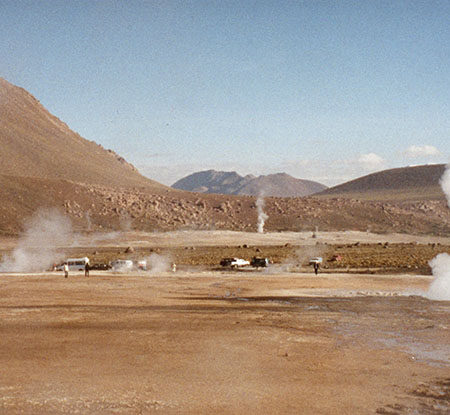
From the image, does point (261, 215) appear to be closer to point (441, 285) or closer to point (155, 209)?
point (155, 209)

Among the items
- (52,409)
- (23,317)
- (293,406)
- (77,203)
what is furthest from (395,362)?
(77,203)

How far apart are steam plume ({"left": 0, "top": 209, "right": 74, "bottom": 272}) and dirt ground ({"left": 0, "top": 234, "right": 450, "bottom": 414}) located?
29315 millimetres

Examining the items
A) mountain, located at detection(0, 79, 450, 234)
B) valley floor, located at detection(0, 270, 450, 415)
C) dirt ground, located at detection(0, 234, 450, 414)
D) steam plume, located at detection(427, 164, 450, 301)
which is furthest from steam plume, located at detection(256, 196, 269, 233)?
valley floor, located at detection(0, 270, 450, 415)

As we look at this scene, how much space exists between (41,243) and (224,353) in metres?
88.9

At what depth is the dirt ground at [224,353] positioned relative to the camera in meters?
14.1

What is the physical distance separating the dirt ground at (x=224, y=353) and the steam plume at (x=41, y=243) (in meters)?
29.3

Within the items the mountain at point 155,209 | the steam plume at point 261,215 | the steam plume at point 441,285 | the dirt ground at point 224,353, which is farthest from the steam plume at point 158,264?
the steam plume at point 261,215

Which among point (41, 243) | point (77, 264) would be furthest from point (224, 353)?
point (41, 243)

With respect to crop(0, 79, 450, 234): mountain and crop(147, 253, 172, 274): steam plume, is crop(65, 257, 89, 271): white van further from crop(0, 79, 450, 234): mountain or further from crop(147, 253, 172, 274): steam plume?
crop(0, 79, 450, 234): mountain

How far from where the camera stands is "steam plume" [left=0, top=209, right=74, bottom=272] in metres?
64.4

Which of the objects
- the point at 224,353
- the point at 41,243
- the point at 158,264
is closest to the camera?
the point at 224,353

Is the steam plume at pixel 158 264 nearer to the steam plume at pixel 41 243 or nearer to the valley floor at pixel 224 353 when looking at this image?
the steam plume at pixel 41 243

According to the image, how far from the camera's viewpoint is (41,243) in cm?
10256

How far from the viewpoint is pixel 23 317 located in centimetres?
2652
